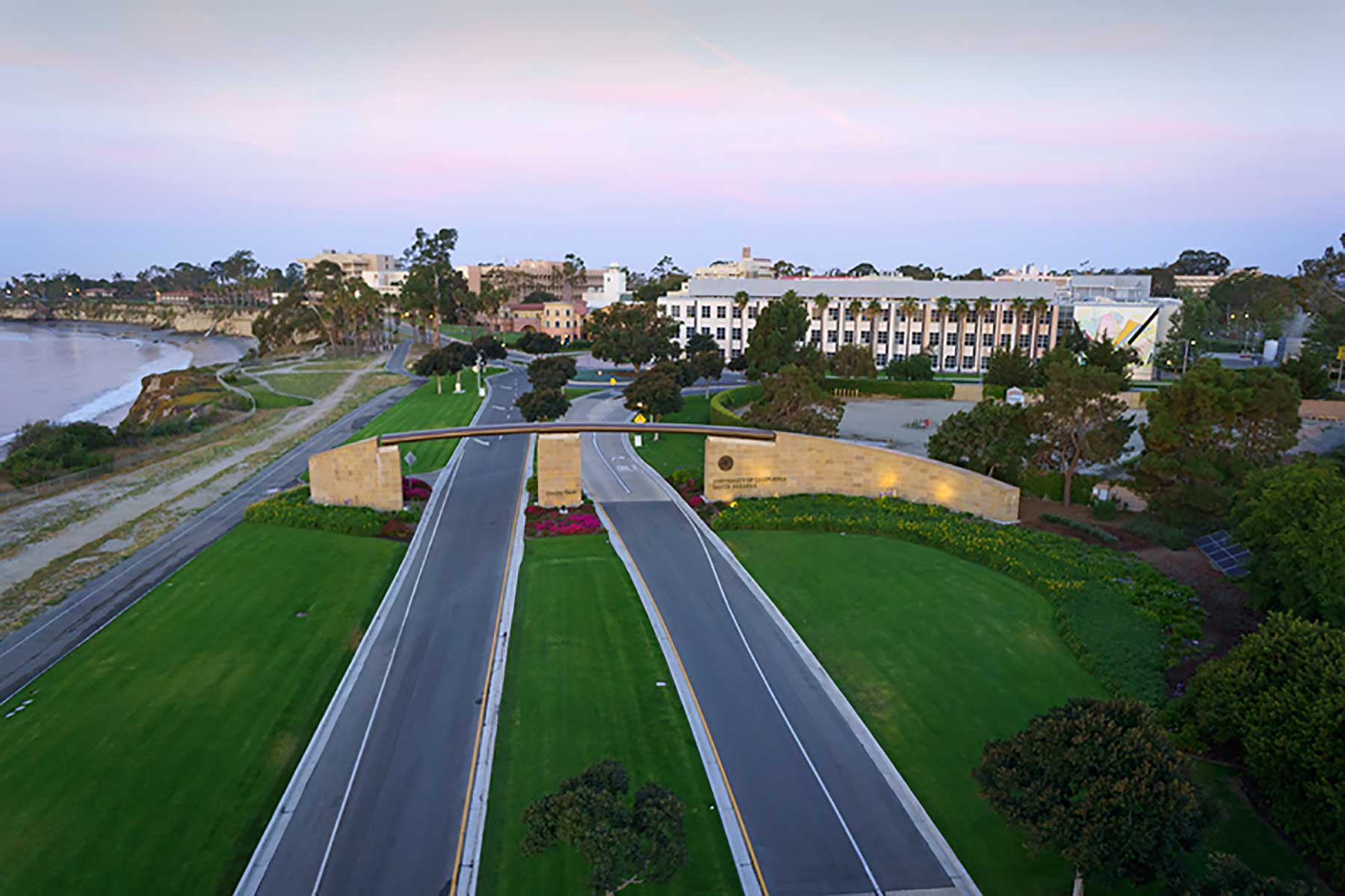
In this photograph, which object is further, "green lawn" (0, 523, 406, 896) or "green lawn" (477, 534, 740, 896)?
"green lawn" (0, 523, 406, 896)

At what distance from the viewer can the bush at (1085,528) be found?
3436 centimetres

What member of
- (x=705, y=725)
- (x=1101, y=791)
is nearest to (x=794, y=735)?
(x=705, y=725)

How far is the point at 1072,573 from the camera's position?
30.0m

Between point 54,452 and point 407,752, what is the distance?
47.9 metres

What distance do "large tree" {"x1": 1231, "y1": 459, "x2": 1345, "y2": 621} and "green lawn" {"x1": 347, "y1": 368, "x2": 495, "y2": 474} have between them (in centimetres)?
4008

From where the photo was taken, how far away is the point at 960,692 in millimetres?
22562

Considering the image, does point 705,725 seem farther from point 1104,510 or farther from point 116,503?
point 116,503

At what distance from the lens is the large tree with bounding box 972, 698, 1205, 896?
43.9 ft

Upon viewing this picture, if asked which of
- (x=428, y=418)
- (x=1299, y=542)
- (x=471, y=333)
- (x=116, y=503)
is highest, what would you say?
(x=471, y=333)

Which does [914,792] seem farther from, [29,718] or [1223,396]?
[1223,396]

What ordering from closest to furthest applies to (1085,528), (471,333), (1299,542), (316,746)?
(316,746) → (1299,542) → (1085,528) → (471,333)

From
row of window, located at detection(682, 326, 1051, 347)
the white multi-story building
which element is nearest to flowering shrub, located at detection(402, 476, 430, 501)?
row of window, located at detection(682, 326, 1051, 347)

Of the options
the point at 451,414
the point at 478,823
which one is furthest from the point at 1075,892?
the point at 451,414

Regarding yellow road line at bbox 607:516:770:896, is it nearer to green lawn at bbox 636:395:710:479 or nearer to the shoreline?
green lawn at bbox 636:395:710:479
